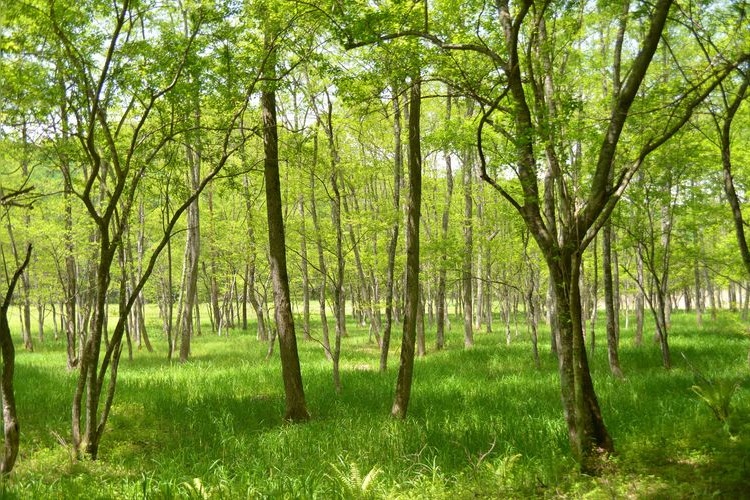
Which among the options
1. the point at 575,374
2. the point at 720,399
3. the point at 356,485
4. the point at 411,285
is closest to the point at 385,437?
the point at 356,485

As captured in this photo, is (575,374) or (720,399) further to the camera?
(720,399)

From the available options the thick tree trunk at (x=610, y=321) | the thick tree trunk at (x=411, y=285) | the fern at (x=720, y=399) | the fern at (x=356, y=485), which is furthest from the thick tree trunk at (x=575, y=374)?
the thick tree trunk at (x=610, y=321)

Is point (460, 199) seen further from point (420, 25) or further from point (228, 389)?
point (420, 25)

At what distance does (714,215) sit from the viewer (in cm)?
1280

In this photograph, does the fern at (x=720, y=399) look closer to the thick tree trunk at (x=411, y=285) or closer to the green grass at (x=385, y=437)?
the green grass at (x=385, y=437)

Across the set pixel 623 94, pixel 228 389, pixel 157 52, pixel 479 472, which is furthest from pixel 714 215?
pixel 157 52

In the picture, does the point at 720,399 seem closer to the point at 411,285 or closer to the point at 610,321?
the point at 411,285

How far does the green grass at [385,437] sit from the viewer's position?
14.8 ft

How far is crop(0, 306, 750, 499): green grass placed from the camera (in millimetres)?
4508

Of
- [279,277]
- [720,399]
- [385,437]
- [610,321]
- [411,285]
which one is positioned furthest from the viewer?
[610,321]

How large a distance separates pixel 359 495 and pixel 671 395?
18.5ft

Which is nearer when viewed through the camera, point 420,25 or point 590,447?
point 590,447

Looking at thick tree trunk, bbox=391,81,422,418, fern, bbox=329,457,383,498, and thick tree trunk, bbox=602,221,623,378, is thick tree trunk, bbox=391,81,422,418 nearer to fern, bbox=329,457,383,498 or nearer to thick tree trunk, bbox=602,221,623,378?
fern, bbox=329,457,383,498

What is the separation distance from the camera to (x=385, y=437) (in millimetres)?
6285
